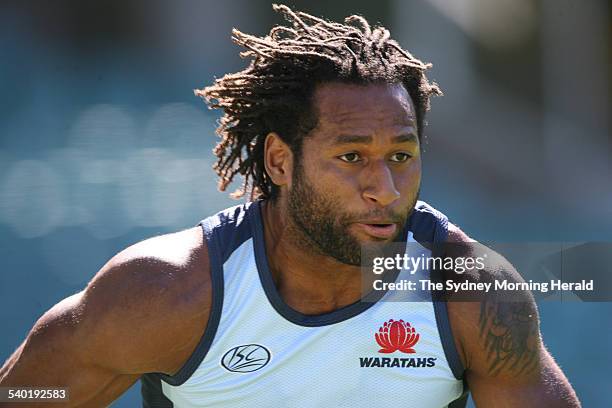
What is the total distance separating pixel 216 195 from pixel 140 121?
63cm

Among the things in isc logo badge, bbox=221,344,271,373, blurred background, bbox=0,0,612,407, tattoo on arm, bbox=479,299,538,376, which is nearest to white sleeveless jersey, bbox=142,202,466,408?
isc logo badge, bbox=221,344,271,373

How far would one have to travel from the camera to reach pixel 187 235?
3172 millimetres

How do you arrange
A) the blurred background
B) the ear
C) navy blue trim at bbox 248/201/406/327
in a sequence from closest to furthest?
navy blue trim at bbox 248/201/406/327
the ear
the blurred background

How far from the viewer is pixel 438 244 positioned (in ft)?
10.5

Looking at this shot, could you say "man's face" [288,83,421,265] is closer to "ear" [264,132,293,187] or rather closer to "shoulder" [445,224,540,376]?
"ear" [264,132,293,187]

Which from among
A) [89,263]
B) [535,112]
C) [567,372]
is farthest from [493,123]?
[89,263]

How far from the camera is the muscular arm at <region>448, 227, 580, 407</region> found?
3.00 m

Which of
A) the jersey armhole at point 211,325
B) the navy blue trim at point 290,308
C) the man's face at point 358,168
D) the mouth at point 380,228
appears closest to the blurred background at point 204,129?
the jersey armhole at point 211,325

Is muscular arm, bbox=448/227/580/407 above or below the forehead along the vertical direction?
below

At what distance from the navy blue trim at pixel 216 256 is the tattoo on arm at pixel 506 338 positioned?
763 millimetres

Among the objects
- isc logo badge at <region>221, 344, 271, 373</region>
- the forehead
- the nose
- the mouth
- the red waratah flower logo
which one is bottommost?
isc logo badge at <region>221, 344, 271, 373</region>

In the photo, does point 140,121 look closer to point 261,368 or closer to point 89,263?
point 89,263

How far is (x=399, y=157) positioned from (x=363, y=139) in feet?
0.42

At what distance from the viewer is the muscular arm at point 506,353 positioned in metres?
3.00
